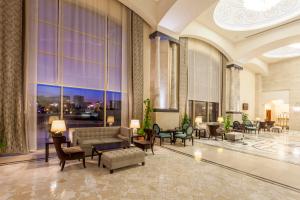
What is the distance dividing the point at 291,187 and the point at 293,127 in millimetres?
15325

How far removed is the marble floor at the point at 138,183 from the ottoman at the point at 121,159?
149mm

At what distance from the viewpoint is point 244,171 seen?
164 inches

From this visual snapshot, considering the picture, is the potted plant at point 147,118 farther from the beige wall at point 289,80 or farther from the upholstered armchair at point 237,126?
the beige wall at point 289,80

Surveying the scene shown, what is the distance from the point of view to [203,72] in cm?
1102

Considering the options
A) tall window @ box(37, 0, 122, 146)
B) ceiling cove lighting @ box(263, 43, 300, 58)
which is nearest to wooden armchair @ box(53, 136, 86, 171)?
tall window @ box(37, 0, 122, 146)

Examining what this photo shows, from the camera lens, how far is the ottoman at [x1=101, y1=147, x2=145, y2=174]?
3.89m

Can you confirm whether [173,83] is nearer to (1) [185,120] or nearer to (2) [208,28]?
(1) [185,120]

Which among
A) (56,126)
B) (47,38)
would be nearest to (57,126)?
(56,126)

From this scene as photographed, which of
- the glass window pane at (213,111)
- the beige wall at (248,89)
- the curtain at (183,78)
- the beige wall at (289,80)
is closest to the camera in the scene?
the curtain at (183,78)

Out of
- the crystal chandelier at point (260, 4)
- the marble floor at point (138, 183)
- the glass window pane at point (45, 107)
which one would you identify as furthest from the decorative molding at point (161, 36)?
the marble floor at point (138, 183)

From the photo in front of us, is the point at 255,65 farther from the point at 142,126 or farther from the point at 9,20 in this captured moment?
the point at 9,20

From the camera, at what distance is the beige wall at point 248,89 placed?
1586 cm

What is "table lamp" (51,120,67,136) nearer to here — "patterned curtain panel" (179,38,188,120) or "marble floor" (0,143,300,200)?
"marble floor" (0,143,300,200)

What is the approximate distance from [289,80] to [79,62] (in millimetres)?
17932
